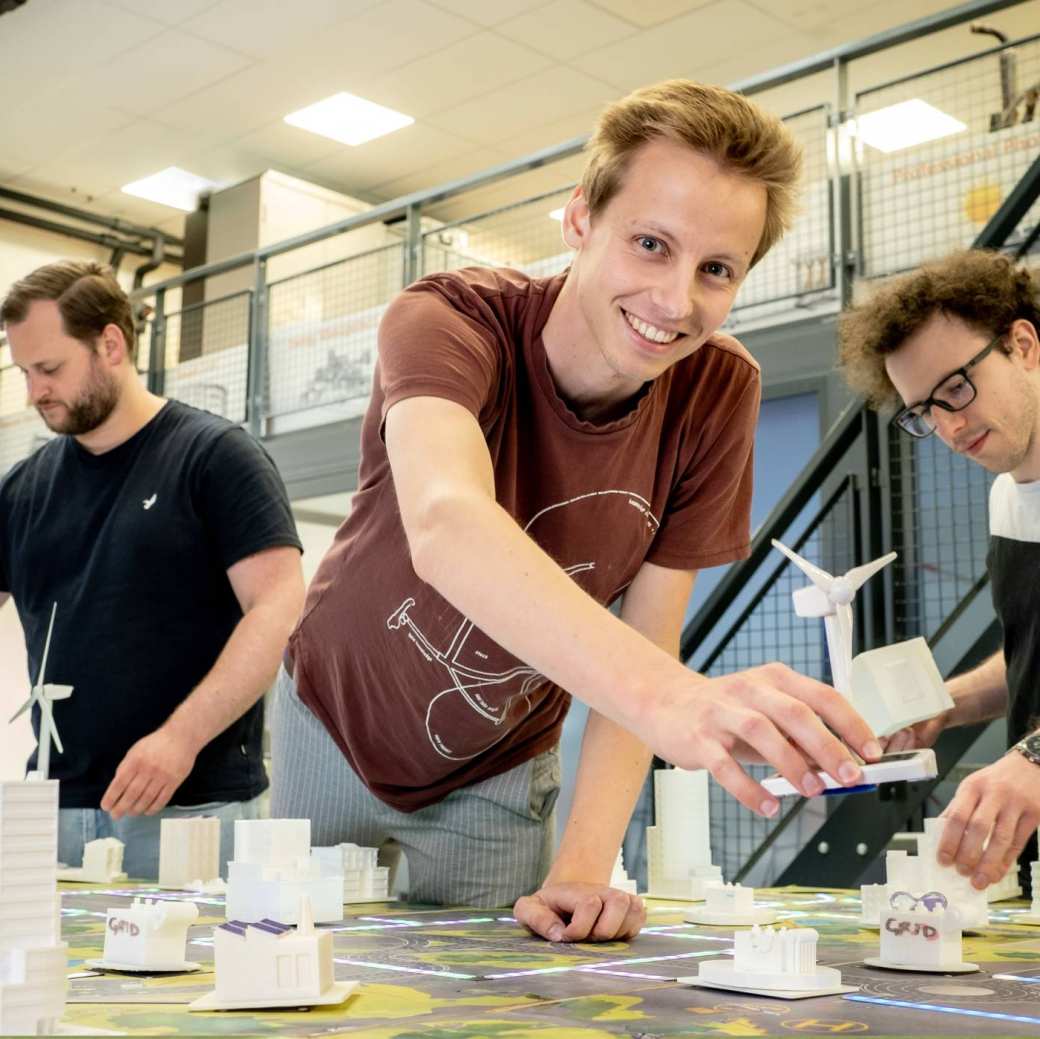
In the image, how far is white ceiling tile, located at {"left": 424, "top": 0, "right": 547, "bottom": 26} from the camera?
23.2ft

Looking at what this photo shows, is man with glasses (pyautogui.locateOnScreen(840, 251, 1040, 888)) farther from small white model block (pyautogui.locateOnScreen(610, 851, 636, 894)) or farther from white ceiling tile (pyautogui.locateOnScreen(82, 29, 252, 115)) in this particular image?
white ceiling tile (pyautogui.locateOnScreen(82, 29, 252, 115))

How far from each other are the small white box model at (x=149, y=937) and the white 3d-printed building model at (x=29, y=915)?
24 centimetres

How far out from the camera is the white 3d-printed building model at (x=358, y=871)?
177 centimetres

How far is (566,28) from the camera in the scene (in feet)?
24.1

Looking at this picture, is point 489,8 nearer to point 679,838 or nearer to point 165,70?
point 165,70

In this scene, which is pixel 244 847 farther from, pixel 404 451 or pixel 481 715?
pixel 404 451

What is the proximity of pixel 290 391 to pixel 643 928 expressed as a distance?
220 inches

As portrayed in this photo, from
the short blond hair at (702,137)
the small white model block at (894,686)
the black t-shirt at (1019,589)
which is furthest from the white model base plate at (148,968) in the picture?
the black t-shirt at (1019,589)

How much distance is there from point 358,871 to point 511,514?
558 millimetres

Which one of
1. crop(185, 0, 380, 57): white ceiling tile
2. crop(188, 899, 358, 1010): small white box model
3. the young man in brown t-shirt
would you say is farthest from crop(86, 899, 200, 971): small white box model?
crop(185, 0, 380, 57): white ceiling tile

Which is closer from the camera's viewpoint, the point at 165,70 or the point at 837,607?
the point at 837,607

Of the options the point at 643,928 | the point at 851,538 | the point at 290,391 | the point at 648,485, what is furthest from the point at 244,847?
the point at 290,391

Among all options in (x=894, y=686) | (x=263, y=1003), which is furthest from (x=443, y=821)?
(x=263, y=1003)

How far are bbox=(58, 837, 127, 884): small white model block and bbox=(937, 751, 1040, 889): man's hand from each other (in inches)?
51.2
